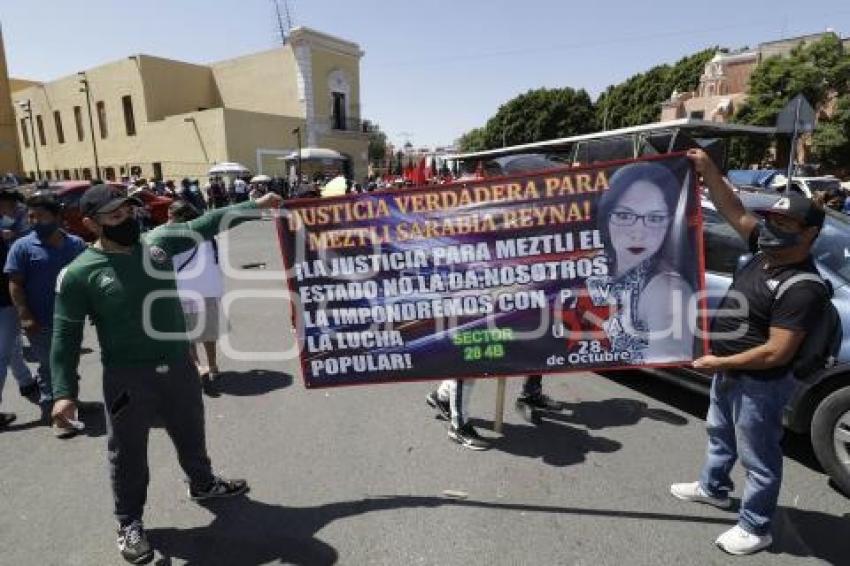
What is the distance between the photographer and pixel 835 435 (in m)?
3.42

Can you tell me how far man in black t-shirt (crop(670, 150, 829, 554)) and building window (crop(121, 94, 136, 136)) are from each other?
139 feet

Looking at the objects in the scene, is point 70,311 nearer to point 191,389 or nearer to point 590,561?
point 191,389

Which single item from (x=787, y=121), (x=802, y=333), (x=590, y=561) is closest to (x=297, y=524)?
(x=590, y=561)

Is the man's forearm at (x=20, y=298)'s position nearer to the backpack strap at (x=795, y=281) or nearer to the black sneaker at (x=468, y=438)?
Answer: the black sneaker at (x=468, y=438)

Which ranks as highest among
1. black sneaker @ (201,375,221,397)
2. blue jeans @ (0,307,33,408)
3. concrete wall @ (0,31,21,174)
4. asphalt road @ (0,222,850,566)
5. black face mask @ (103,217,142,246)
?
concrete wall @ (0,31,21,174)

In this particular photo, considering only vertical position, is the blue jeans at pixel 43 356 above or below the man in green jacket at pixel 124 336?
below

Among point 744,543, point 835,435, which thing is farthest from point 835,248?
point 744,543

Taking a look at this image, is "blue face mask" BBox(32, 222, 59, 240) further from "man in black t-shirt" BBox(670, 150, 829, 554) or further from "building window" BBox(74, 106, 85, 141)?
"building window" BBox(74, 106, 85, 141)

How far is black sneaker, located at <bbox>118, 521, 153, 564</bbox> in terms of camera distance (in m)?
2.91

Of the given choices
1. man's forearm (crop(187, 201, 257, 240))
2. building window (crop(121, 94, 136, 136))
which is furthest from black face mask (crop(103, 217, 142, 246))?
building window (crop(121, 94, 136, 136))

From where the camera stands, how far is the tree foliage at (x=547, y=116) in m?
58.2

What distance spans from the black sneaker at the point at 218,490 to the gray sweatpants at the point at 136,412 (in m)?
0.46

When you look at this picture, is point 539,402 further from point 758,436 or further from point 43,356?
point 43,356

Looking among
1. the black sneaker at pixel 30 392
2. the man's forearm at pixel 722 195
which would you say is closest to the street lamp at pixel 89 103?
the black sneaker at pixel 30 392
